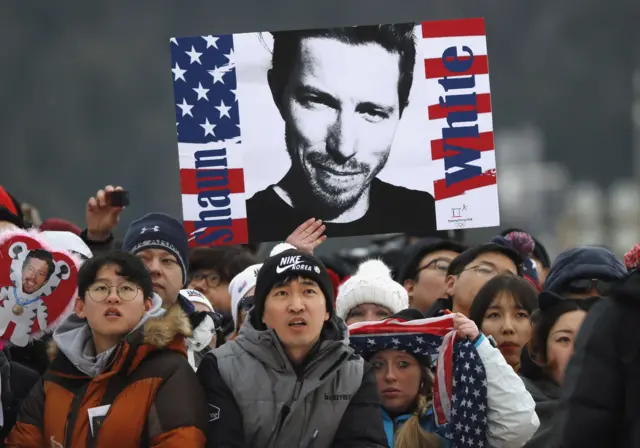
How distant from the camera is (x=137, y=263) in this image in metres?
5.59

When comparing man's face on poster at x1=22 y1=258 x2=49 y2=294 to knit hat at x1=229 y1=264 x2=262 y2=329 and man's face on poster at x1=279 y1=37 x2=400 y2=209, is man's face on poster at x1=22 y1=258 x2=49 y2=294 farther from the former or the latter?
man's face on poster at x1=279 y1=37 x2=400 y2=209

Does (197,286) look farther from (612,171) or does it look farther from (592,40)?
(592,40)

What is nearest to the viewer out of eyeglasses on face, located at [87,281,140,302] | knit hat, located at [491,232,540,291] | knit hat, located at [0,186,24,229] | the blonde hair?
eyeglasses on face, located at [87,281,140,302]

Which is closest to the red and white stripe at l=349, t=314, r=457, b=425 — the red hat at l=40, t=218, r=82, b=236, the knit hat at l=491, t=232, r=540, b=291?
the knit hat at l=491, t=232, r=540, b=291

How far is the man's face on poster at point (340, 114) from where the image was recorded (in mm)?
6766

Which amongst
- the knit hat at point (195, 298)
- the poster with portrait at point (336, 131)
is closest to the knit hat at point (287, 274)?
the knit hat at point (195, 298)

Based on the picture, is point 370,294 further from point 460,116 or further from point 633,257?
point 633,257

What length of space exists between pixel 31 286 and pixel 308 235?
1.08m

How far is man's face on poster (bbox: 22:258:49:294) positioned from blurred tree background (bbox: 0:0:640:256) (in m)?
25.5

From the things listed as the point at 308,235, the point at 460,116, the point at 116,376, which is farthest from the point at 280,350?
the point at 460,116

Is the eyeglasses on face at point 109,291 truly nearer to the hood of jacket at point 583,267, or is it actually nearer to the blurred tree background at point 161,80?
the hood of jacket at point 583,267

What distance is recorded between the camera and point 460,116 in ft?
22.8

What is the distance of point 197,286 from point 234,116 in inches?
43.5

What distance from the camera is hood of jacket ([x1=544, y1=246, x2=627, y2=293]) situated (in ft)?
20.6
